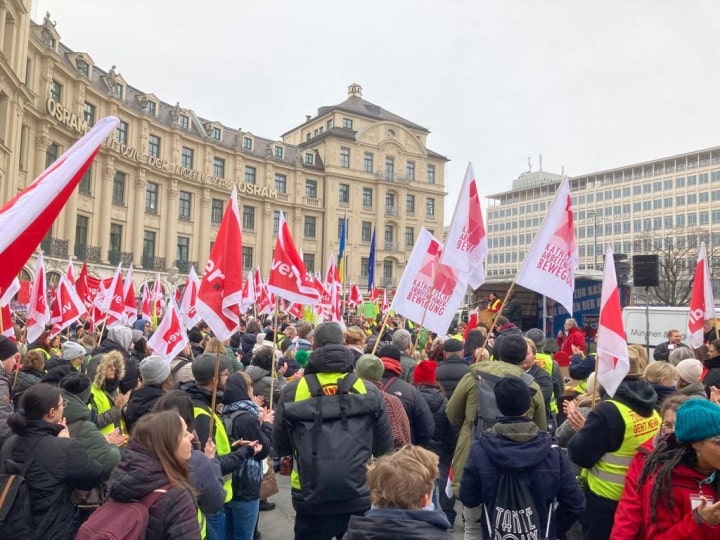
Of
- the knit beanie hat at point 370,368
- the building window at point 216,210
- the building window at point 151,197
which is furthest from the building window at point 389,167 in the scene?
the knit beanie hat at point 370,368

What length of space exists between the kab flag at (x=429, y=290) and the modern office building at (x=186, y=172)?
20.2 meters

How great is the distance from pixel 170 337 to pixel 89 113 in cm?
3212

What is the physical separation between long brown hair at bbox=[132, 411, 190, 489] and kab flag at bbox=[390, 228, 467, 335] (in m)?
4.89

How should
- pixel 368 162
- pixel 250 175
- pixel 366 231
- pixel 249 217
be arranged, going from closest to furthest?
pixel 249 217
pixel 250 175
pixel 366 231
pixel 368 162

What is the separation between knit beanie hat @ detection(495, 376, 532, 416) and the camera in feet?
11.5

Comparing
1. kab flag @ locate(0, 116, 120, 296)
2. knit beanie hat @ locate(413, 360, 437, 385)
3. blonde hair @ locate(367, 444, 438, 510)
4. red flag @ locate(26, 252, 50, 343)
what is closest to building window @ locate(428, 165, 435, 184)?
red flag @ locate(26, 252, 50, 343)

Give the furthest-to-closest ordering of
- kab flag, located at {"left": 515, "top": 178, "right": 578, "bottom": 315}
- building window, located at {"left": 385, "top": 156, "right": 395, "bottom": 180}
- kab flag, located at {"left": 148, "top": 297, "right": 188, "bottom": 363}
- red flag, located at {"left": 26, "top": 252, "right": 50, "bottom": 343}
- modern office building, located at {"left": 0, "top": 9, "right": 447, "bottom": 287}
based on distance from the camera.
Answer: building window, located at {"left": 385, "top": 156, "right": 395, "bottom": 180}, modern office building, located at {"left": 0, "top": 9, "right": 447, "bottom": 287}, red flag, located at {"left": 26, "top": 252, "right": 50, "bottom": 343}, kab flag, located at {"left": 148, "top": 297, "right": 188, "bottom": 363}, kab flag, located at {"left": 515, "top": 178, "right": 578, "bottom": 315}

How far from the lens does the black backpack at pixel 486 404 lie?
471 centimetres

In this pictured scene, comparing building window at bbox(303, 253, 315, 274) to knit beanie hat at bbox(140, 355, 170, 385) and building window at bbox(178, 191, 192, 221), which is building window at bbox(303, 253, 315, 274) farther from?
knit beanie hat at bbox(140, 355, 170, 385)

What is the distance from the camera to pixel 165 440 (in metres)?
2.77

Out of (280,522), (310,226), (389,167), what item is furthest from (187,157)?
(280,522)

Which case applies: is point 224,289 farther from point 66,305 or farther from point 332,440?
point 66,305

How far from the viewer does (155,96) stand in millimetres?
42469

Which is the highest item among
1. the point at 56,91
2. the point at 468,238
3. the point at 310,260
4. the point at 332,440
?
the point at 56,91
